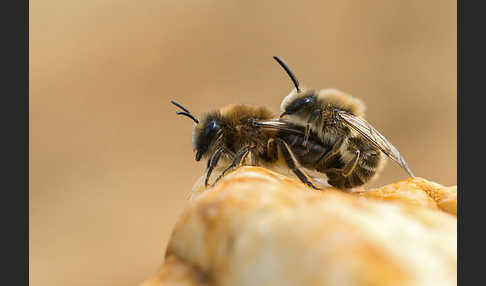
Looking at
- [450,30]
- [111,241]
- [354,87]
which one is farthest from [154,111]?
[450,30]

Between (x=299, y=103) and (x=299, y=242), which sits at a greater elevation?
(x=299, y=103)

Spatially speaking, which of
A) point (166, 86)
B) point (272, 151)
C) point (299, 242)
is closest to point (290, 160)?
point (272, 151)

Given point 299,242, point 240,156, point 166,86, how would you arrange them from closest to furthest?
point 299,242, point 240,156, point 166,86

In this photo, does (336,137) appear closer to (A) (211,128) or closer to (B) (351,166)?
(B) (351,166)

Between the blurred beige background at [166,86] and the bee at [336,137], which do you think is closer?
the bee at [336,137]

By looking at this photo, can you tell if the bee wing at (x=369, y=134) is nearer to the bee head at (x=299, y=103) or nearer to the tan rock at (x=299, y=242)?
the bee head at (x=299, y=103)

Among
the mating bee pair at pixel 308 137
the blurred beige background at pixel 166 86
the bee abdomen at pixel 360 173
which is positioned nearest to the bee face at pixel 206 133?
the mating bee pair at pixel 308 137
